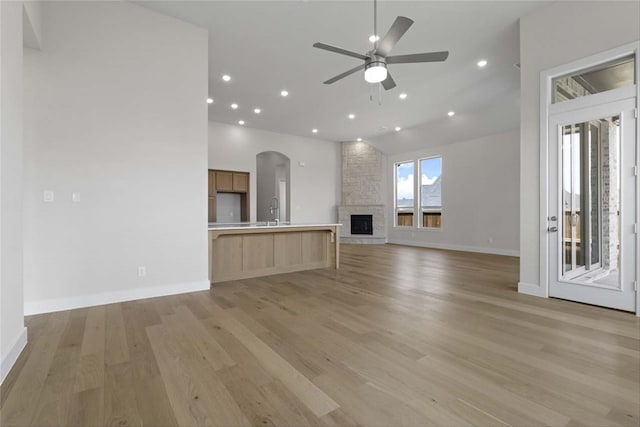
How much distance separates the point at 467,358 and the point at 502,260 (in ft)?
17.4

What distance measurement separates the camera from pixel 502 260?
641 cm

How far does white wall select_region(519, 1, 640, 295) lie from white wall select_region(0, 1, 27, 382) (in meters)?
5.05

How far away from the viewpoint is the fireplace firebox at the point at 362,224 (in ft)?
33.1

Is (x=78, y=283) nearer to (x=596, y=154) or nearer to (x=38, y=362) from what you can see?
(x=38, y=362)

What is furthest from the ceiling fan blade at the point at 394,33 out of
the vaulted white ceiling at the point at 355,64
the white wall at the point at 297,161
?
the white wall at the point at 297,161

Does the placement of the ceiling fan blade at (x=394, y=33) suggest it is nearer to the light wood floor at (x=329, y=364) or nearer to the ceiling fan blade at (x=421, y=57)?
the ceiling fan blade at (x=421, y=57)

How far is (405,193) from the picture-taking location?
988 centimetres

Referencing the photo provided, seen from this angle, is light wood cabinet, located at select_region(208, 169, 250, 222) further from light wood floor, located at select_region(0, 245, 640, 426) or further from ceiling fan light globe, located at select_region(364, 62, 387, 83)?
ceiling fan light globe, located at select_region(364, 62, 387, 83)

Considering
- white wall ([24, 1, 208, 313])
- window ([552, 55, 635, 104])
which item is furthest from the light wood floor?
window ([552, 55, 635, 104])

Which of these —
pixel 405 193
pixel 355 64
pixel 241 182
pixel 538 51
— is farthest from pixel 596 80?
pixel 241 182

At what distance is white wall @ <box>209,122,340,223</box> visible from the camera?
27.2ft

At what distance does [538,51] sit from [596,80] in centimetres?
74

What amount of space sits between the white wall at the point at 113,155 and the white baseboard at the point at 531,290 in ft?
13.7

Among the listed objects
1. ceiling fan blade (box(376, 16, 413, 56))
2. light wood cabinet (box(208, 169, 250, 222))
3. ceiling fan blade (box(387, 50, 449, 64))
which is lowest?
light wood cabinet (box(208, 169, 250, 222))
